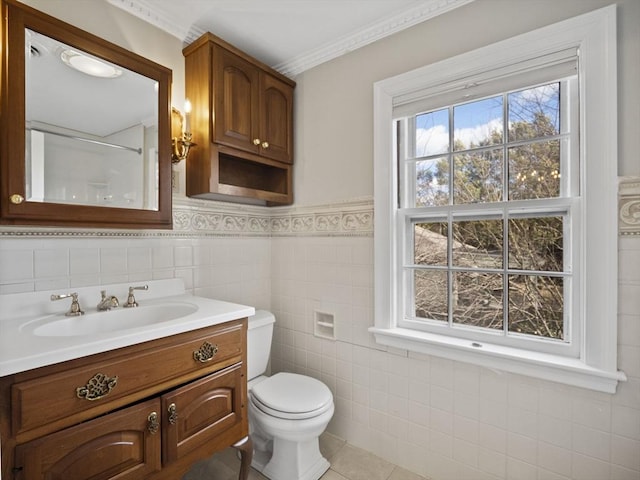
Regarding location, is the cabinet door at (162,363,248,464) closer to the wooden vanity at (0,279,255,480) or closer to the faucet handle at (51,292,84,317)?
the wooden vanity at (0,279,255,480)

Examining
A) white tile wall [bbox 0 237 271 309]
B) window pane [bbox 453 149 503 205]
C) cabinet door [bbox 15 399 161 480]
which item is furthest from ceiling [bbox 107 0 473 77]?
cabinet door [bbox 15 399 161 480]

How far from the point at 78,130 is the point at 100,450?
3.92 ft

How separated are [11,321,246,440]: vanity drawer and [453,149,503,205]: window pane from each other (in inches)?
51.1

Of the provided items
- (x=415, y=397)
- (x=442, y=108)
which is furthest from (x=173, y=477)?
(x=442, y=108)

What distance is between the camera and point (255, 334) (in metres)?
1.87

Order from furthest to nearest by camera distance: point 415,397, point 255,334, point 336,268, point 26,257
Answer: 1. point 336,268
2. point 255,334
3. point 415,397
4. point 26,257

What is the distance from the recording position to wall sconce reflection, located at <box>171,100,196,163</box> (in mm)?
1696

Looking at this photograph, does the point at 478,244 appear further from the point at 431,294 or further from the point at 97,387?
the point at 97,387

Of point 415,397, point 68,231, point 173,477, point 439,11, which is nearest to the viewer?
point 173,477

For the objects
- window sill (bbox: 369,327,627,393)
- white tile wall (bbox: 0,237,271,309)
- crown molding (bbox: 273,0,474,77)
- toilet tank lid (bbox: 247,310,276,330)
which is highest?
crown molding (bbox: 273,0,474,77)

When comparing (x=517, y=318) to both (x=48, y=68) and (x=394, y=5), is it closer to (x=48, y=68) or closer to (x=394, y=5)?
(x=394, y=5)

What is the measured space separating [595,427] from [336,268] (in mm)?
1329

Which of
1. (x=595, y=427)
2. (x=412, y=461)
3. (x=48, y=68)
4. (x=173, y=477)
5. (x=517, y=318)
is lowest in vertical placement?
(x=412, y=461)

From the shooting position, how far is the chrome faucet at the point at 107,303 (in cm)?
142
